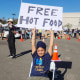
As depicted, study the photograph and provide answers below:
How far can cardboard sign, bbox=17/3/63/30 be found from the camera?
3.99 m

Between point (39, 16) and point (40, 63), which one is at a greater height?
point (39, 16)

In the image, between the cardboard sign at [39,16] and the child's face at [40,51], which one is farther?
the cardboard sign at [39,16]

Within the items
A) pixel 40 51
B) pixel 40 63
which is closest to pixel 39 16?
pixel 40 51

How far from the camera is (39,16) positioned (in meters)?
4.08

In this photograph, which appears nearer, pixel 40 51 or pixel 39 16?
pixel 40 51

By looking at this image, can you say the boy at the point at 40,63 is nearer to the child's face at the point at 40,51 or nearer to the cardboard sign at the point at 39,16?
the child's face at the point at 40,51

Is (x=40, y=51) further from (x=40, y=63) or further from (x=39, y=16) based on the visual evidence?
(x=39, y=16)

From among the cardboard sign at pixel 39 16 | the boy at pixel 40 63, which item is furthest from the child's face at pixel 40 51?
the cardboard sign at pixel 39 16

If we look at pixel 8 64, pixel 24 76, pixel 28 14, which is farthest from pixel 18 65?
pixel 28 14

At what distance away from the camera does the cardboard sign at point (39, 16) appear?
3.99 metres

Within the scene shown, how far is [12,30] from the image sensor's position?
7188 millimetres

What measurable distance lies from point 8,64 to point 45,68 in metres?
3.73

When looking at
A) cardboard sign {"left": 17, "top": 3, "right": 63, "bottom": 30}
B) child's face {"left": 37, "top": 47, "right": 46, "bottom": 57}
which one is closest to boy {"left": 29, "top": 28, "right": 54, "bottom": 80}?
child's face {"left": 37, "top": 47, "right": 46, "bottom": 57}

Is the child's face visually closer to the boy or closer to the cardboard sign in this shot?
the boy
